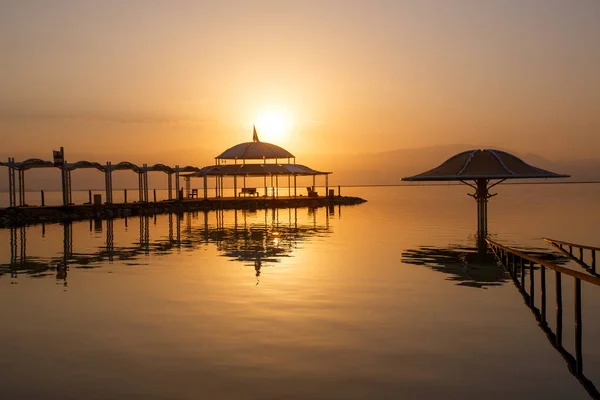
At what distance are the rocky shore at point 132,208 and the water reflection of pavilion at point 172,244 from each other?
3.08 m

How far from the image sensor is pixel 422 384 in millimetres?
7555

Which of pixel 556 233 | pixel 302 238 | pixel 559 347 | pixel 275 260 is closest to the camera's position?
pixel 559 347

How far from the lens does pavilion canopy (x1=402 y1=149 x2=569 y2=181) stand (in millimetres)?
26188

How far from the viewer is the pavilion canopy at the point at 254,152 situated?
60.7m

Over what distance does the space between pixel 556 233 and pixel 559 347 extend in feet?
82.4

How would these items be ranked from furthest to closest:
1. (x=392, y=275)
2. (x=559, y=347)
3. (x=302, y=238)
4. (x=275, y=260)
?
(x=302, y=238)
(x=275, y=260)
(x=392, y=275)
(x=559, y=347)

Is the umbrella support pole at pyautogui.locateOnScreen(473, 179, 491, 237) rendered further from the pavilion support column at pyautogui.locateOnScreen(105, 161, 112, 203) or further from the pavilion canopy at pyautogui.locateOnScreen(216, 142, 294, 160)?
the pavilion canopy at pyautogui.locateOnScreen(216, 142, 294, 160)

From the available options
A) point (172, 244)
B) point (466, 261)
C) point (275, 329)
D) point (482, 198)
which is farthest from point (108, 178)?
point (275, 329)

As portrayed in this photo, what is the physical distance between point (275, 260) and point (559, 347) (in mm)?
12052

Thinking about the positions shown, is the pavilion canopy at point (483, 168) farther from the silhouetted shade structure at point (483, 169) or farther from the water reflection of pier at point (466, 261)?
the water reflection of pier at point (466, 261)

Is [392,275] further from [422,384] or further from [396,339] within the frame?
[422,384]

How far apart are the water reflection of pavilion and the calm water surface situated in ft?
0.87

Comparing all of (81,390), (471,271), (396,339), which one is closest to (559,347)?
(396,339)

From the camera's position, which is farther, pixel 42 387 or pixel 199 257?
pixel 199 257
